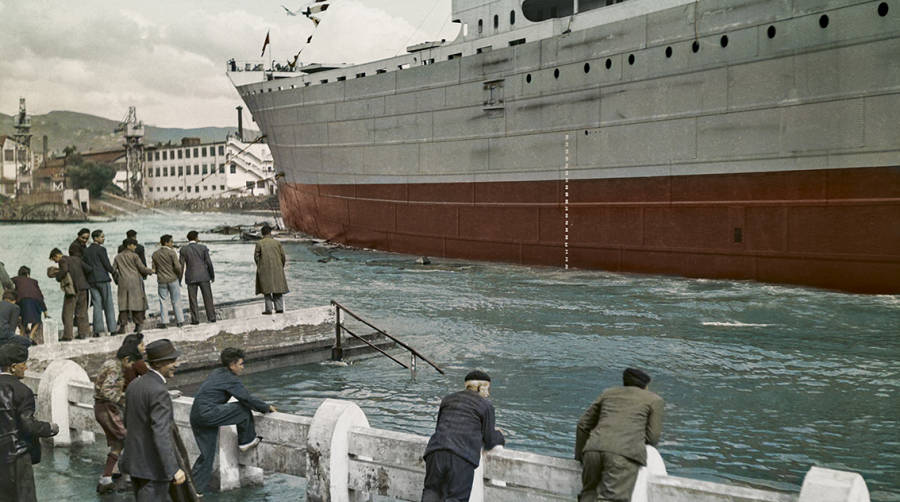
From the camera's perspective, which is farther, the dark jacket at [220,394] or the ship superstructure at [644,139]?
the ship superstructure at [644,139]

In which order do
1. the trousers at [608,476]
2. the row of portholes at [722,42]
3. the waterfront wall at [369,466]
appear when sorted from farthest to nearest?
the row of portholes at [722,42] < the trousers at [608,476] < the waterfront wall at [369,466]

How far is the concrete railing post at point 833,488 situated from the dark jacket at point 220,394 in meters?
4.67

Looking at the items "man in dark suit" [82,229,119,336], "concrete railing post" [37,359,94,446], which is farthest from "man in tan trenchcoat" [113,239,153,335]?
"concrete railing post" [37,359,94,446]

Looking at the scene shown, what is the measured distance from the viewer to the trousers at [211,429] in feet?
24.5

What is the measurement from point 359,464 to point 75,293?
26.4ft

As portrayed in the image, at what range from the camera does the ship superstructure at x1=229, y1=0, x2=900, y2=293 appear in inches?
715

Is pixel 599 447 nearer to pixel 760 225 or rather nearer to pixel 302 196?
pixel 760 225

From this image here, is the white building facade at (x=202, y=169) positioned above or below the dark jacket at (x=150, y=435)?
above

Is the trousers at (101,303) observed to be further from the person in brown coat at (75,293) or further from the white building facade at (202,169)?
the white building facade at (202,169)

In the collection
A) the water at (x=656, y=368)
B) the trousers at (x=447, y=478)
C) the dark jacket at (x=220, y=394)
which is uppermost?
the dark jacket at (x=220, y=394)

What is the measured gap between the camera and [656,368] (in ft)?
45.9

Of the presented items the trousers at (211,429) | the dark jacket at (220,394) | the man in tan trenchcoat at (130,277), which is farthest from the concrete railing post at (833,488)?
the man in tan trenchcoat at (130,277)

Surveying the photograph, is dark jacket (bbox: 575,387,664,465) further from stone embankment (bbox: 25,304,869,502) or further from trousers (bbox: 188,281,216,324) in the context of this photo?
trousers (bbox: 188,281,216,324)

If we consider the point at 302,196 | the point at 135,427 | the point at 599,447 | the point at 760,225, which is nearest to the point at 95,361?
the point at 135,427
